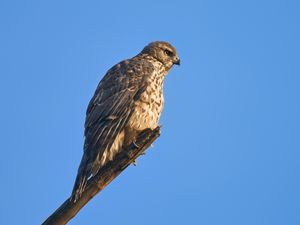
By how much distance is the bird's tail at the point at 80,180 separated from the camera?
5.92 meters

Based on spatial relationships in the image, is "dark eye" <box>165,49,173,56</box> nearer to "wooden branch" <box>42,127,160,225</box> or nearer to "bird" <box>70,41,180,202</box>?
"bird" <box>70,41,180,202</box>

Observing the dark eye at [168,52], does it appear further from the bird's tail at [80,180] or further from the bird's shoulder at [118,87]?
the bird's tail at [80,180]

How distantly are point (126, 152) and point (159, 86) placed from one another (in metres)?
2.17

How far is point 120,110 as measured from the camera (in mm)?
7777

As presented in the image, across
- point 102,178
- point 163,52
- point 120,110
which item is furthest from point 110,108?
point 163,52

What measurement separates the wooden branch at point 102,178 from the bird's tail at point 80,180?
0.16 ft

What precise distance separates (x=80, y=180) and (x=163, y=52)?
3.89 meters

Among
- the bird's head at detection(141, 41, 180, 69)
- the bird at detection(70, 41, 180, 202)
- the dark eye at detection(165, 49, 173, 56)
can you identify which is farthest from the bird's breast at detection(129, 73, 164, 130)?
the dark eye at detection(165, 49, 173, 56)

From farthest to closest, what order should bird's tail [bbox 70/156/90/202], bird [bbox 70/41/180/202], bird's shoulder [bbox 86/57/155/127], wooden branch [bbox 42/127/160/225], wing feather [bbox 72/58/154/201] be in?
bird's shoulder [bbox 86/57/155/127]
bird [bbox 70/41/180/202]
wing feather [bbox 72/58/154/201]
bird's tail [bbox 70/156/90/202]
wooden branch [bbox 42/127/160/225]

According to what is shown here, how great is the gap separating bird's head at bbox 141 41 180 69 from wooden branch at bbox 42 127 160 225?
296cm

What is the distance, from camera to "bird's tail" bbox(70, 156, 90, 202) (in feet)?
19.4

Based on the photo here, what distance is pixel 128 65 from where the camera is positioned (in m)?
8.79

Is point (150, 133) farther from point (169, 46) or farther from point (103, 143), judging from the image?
point (169, 46)

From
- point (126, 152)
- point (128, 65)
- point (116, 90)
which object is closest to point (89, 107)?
point (116, 90)
